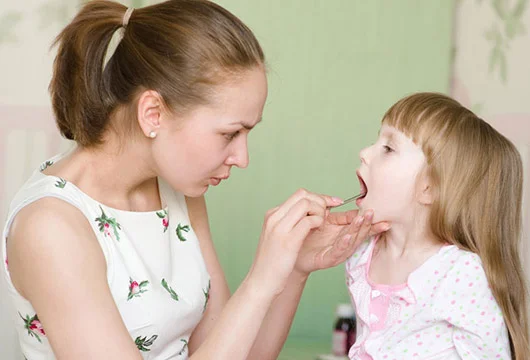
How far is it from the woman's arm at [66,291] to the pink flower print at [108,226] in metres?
0.12

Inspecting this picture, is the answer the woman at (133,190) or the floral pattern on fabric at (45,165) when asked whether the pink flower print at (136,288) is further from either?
the floral pattern on fabric at (45,165)

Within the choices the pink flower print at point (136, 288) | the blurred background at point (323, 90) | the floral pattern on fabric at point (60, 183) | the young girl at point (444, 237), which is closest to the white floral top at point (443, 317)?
the young girl at point (444, 237)

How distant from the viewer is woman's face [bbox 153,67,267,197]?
1366mm

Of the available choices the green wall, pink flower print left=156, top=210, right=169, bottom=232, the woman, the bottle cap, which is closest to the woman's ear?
the woman

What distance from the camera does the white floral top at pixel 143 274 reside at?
1.38 metres

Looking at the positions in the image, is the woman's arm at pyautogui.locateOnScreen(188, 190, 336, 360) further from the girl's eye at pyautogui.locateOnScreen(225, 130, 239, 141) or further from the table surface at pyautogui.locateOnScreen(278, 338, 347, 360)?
the table surface at pyautogui.locateOnScreen(278, 338, 347, 360)

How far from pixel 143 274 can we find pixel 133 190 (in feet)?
0.64

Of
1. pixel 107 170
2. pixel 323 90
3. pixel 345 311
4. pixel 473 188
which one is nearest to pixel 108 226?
pixel 107 170

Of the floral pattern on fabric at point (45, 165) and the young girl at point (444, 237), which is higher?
Result: the floral pattern on fabric at point (45, 165)

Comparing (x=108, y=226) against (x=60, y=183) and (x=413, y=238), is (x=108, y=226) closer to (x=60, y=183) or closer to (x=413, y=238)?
(x=60, y=183)

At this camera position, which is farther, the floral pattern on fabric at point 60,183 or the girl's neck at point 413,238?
the girl's neck at point 413,238

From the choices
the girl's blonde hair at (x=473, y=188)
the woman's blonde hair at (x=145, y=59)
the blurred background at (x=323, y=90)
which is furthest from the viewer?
the blurred background at (x=323, y=90)

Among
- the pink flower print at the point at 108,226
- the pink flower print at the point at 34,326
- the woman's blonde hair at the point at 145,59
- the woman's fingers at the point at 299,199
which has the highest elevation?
the woman's blonde hair at the point at 145,59

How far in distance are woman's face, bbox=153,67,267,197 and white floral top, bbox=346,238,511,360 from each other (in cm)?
41
